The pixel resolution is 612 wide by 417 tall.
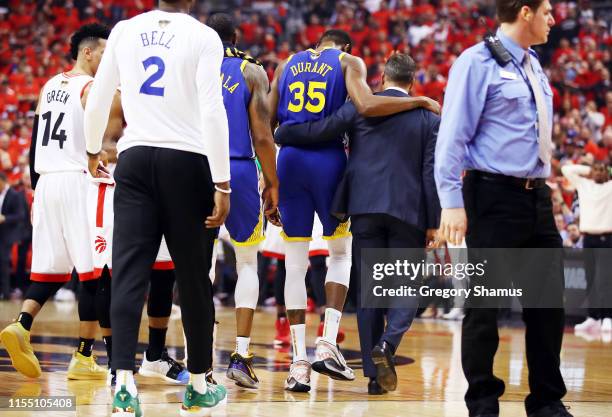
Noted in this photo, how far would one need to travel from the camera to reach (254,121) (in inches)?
271

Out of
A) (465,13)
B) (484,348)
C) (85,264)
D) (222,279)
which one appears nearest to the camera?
(484,348)

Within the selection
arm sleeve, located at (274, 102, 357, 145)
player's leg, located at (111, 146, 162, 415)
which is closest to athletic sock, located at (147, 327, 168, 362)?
arm sleeve, located at (274, 102, 357, 145)

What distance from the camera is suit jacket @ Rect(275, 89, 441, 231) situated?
671cm

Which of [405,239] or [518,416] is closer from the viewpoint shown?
[518,416]

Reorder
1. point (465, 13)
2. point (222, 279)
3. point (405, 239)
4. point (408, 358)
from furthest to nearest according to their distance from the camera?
point (465, 13)
point (222, 279)
point (408, 358)
point (405, 239)

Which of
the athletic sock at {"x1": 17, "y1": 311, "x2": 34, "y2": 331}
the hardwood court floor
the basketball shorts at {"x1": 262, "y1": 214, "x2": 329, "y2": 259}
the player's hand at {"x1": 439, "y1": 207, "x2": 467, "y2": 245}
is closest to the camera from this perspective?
the player's hand at {"x1": 439, "y1": 207, "x2": 467, "y2": 245}

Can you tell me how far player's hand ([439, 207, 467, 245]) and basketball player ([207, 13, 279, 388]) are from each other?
82.6 inches

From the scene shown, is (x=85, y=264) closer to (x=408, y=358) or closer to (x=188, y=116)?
(x=188, y=116)

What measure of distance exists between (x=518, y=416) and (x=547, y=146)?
1.56 meters

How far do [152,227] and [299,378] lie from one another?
192cm

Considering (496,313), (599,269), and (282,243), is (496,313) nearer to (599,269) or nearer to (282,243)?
(282,243)

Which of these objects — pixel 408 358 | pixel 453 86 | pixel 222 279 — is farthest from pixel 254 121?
pixel 222 279

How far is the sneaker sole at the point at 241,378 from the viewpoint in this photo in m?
6.68

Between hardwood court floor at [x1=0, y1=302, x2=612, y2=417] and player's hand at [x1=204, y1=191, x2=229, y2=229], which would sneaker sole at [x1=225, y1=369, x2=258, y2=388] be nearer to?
hardwood court floor at [x1=0, y1=302, x2=612, y2=417]
